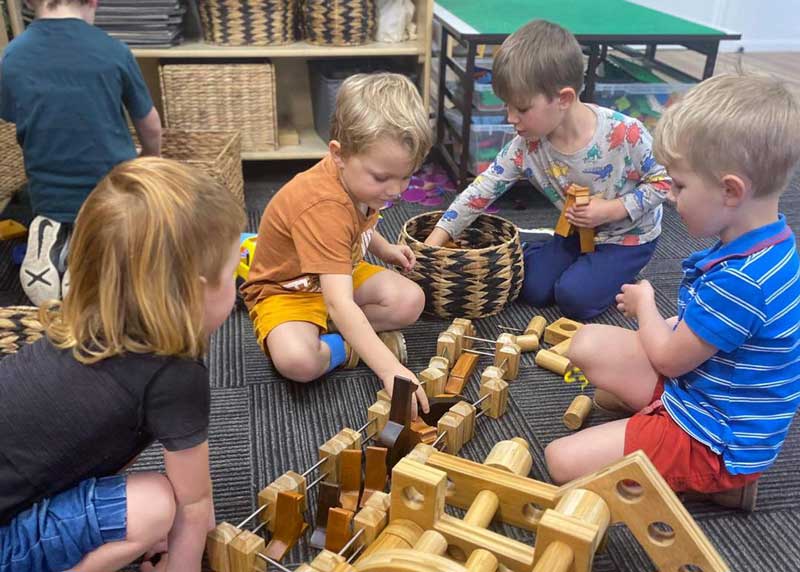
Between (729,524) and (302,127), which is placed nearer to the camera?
(729,524)

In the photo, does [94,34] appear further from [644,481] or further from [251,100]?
[644,481]

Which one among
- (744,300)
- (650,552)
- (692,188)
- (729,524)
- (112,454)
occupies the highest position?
(692,188)

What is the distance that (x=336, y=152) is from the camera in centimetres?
109

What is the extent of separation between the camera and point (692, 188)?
2.76 feet

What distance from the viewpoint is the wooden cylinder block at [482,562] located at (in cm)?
69

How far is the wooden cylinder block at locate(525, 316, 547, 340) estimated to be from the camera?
135 centimetres

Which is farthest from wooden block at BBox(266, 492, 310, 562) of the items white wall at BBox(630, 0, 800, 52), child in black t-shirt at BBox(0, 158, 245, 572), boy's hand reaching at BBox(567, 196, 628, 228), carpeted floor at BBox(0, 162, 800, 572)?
white wall at BBox(630, 0, 800, 52)

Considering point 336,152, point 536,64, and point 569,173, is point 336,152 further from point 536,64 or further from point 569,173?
point 569,173

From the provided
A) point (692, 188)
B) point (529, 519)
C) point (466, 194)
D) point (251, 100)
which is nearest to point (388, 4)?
point (251, 100)

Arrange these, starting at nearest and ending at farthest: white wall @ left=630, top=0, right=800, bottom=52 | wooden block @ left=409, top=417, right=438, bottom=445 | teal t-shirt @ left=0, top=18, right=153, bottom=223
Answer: wooden block @ left=409, top=417, right=438, bottom=445 < teal t-shirt @ left=0, top=18, right=153, bottom=223 < white wall @ left=630, top=0, right=800, bottom=52

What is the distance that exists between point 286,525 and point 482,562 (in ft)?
0.89

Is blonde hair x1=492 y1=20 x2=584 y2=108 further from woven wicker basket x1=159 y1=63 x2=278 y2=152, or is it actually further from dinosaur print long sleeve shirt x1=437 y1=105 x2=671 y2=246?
woven wicker basket x1=159 y1=63 x2=278 y2=152

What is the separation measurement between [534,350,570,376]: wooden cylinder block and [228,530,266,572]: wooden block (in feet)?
2.10

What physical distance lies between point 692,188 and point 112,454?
71 cm
